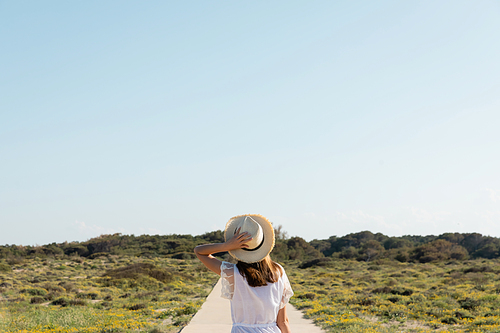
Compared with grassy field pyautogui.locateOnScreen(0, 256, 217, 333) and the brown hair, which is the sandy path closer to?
grassy field pyautogui.locateOnScreen(0, 256, 217, 333)

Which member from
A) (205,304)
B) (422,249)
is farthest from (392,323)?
(422,249)

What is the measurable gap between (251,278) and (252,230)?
0.28 meters

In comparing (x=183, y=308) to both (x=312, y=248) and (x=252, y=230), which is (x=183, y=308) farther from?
(x=312, y=248)

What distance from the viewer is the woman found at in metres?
2.47

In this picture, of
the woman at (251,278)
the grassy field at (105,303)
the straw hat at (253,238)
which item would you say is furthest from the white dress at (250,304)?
the grassy field at (105,303)

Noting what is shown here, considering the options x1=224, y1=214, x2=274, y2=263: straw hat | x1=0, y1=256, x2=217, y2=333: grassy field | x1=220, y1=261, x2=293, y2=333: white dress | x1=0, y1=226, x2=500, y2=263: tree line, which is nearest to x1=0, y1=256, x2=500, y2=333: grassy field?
x1=0, y1=256, x2=217, y2=333: grassy field

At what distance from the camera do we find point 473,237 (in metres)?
55.5

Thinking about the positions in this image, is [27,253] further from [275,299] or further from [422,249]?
[275,299]

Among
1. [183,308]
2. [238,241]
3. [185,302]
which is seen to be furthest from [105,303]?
[238,241]

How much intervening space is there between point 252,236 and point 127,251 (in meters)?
54.3

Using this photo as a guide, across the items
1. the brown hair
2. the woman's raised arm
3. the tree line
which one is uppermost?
the woman's raised arm

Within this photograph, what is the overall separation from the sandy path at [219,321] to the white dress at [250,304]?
7588mm

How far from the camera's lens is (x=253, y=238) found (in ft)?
7.98

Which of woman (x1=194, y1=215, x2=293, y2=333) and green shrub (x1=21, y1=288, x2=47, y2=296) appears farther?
green shrub (x1=21, y1=288, x2=47, y2=296)
